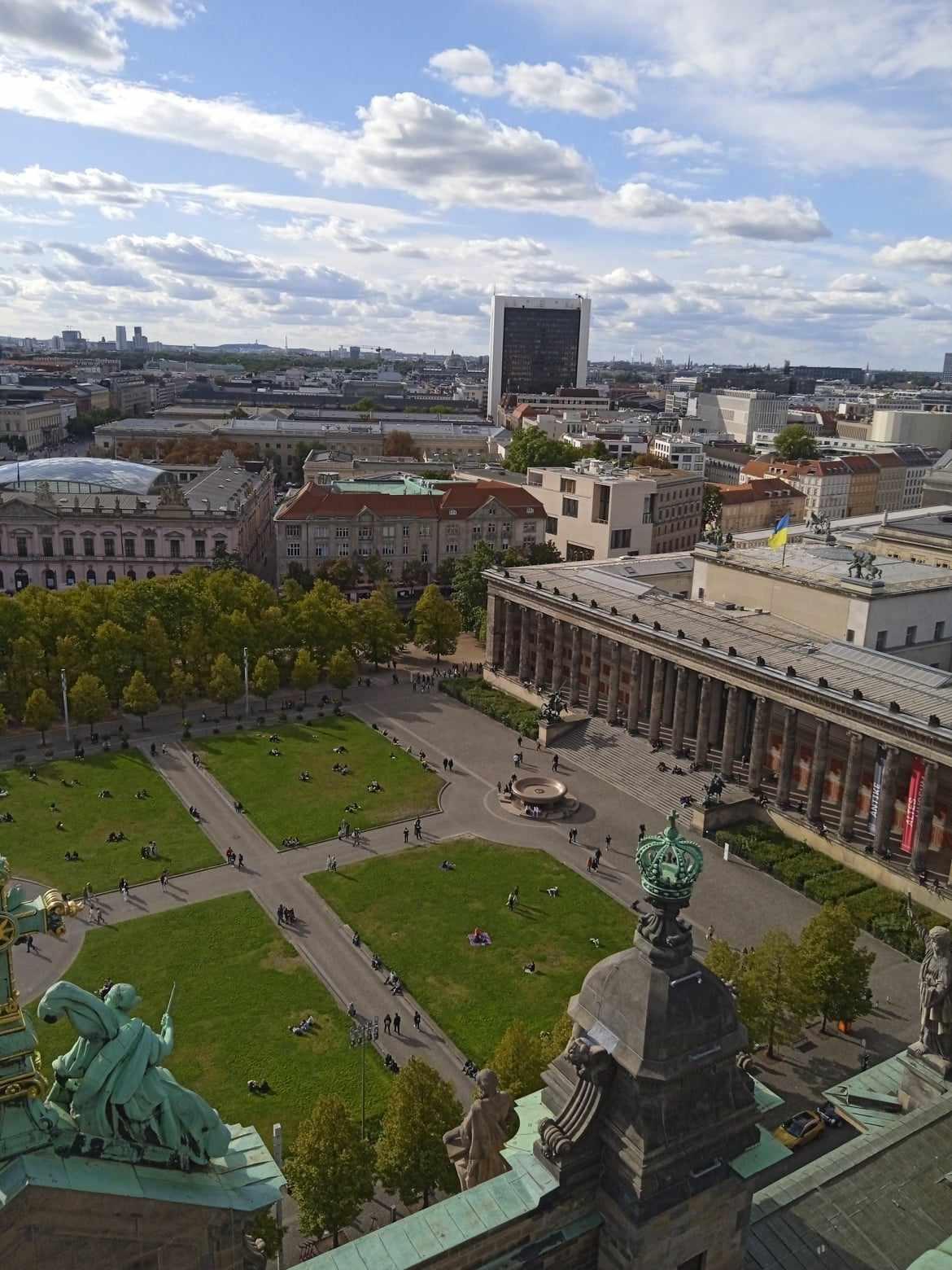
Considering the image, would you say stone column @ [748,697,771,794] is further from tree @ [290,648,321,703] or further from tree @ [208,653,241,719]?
tree @ [208,653,241,719]

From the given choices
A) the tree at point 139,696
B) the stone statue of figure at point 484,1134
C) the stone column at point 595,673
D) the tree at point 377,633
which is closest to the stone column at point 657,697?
the stone column at point 595,673

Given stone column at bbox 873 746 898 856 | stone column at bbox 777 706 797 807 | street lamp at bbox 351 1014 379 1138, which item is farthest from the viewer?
stone column at bbox 777 706 797 807

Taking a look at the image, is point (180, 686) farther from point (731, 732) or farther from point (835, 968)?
point (835, 968)

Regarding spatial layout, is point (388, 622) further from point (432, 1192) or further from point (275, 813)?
point (432, 1192)

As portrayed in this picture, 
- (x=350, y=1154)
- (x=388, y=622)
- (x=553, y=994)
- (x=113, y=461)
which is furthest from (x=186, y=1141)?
(x=113, y=461)

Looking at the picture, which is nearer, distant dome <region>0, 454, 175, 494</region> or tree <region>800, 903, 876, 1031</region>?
tree <region>800, 903, 876, 1031</region>

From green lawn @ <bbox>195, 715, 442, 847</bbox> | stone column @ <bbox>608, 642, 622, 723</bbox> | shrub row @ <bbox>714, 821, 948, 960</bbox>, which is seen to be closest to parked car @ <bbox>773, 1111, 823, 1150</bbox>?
shrub row @ <bbox>714, 821, 948, 960</bbox>
